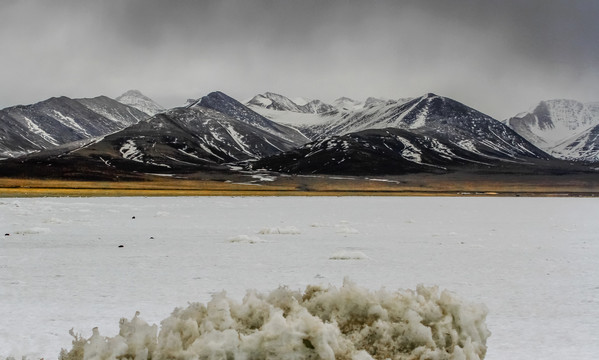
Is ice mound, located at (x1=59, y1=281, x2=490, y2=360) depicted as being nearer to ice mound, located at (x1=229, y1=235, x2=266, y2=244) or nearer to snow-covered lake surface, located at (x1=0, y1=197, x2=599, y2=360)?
snow-covered lake surface, located at (x1=0, y1=197, x2=599, y2=360)

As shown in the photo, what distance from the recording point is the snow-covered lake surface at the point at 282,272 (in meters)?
7.95

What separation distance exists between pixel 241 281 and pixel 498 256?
311 inches

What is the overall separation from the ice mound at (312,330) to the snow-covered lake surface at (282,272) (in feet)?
6.80

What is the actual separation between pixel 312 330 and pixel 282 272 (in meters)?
8.40

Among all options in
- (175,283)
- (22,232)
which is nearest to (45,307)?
(175,283)

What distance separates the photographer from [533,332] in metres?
7.85

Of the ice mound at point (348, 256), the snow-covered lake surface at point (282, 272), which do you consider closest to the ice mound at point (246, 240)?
the snow-covered lake surface at point (282, 272)

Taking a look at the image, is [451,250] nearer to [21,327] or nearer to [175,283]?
[175,283]

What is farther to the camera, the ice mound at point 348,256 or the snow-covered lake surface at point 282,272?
the ice mound at point 348,256

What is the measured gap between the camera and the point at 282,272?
12664 millimetres

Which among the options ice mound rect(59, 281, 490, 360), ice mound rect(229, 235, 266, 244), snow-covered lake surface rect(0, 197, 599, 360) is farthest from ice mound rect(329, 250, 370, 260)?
ice mound rect(59, 281, 490, 360)

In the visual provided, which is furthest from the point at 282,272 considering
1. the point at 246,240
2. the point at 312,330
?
the point at 312,330

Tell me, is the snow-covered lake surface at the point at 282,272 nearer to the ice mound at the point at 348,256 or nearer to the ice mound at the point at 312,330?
the ice mound at the point at 348,256

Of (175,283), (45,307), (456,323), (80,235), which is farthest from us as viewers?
(80,235)
